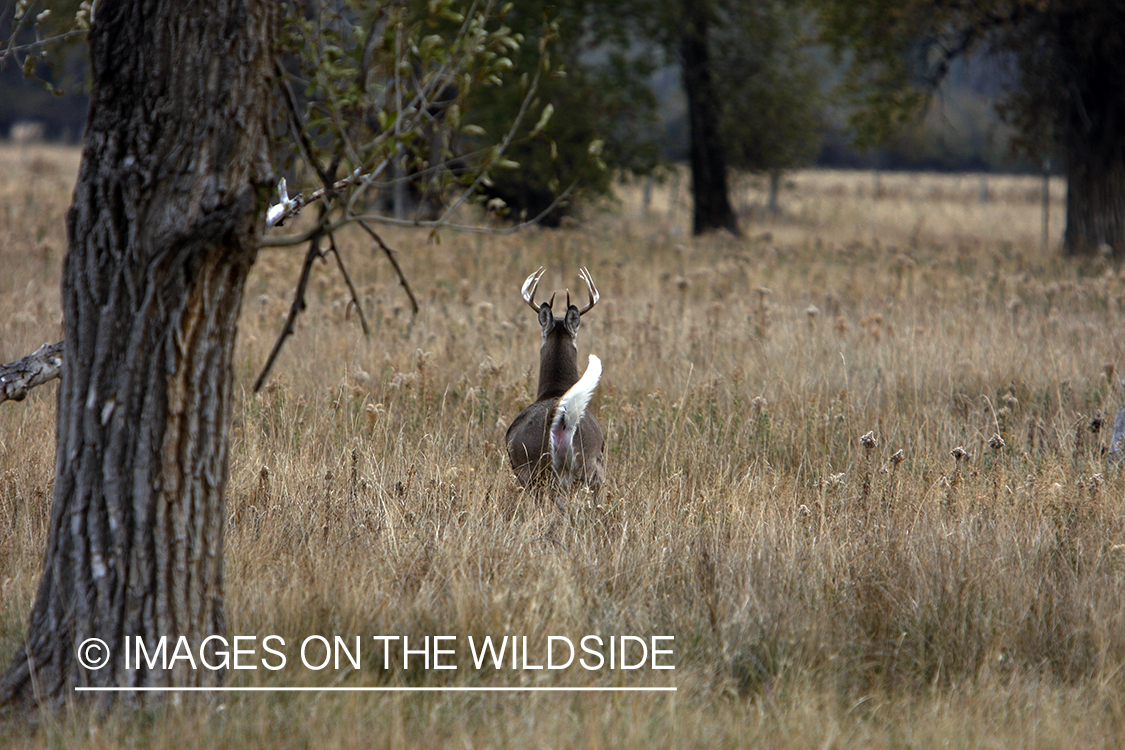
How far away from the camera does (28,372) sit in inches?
163

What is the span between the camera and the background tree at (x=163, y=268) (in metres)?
2.64

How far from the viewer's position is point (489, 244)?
46.2ft

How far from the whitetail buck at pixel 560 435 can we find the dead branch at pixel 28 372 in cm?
207

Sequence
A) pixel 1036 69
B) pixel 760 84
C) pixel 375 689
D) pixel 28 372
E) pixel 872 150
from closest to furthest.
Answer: pixel 375 689 → pixel 28 372 → pixel 1036 69 → pixel 760 84 → pixel 872 150

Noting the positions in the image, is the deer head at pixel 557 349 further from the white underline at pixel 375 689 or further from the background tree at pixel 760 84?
the background tree at pixel 760 84

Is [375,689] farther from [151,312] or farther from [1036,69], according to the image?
[1036,69]

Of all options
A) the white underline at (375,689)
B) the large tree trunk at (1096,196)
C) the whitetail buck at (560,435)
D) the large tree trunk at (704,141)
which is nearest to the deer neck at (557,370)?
the whitetail buck at (560,435)

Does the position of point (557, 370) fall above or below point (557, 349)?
below

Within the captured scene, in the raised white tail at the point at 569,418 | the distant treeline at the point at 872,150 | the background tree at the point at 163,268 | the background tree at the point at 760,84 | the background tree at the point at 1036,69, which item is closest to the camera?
the background tree at the point at 163,268

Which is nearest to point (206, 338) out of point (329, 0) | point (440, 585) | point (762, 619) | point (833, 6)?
point (329, 0)

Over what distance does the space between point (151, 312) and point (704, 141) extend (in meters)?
18.3

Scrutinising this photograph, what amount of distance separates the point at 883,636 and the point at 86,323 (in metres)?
2.84

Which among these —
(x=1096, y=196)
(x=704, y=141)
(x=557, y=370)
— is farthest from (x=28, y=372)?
(x=704, y=141)

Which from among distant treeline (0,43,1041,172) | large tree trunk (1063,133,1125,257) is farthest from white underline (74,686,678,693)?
distant treeline (0,43,1041,172)
